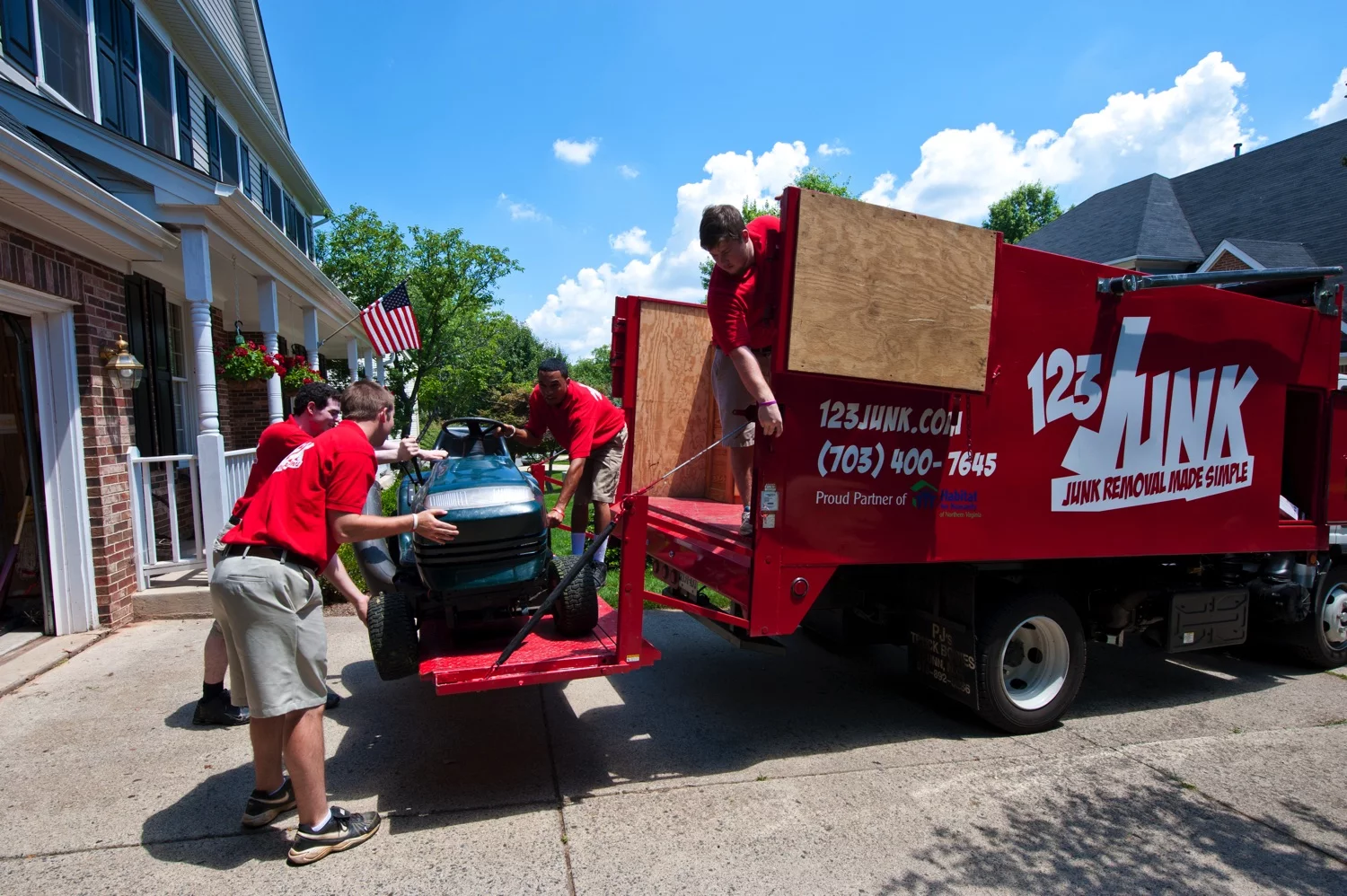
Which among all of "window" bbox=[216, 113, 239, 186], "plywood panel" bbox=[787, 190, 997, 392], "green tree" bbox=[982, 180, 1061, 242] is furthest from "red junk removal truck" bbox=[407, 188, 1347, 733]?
"green tree" bbox=[982, 180, 1061, 242]

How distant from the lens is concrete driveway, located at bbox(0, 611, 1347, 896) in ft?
8.87

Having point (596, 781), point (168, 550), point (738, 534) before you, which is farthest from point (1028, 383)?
point (168, 550)

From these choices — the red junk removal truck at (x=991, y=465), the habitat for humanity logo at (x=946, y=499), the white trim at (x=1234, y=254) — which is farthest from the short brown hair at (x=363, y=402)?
the white trim at (x=1234, y=254)

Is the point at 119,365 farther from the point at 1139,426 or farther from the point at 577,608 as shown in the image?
the point at 1139,426

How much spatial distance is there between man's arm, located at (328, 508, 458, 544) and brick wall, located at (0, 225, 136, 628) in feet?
12.9

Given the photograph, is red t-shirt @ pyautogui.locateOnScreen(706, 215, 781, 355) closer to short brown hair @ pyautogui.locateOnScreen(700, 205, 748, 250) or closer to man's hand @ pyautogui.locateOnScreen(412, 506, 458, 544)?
short brown hair @ pyautogui.locateOnScreen(700, 205, 748, 250)

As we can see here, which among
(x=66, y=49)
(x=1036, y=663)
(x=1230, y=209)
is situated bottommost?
(x=1036, y=663)

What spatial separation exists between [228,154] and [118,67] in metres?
3.47

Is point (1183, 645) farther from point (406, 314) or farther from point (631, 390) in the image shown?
point (406, 314)

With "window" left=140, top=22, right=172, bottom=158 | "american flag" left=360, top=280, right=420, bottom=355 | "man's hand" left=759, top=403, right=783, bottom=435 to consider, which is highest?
"window" left=140, top=22, right=172, bottom=158

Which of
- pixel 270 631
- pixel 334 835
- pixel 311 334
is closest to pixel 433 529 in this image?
pixel 270 631

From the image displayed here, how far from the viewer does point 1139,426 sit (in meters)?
4.00

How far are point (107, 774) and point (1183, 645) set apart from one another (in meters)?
5.93

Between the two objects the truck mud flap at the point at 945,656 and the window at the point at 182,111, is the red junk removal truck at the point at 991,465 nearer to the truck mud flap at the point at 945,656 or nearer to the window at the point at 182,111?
the truck mud flap at the point at 945,656
